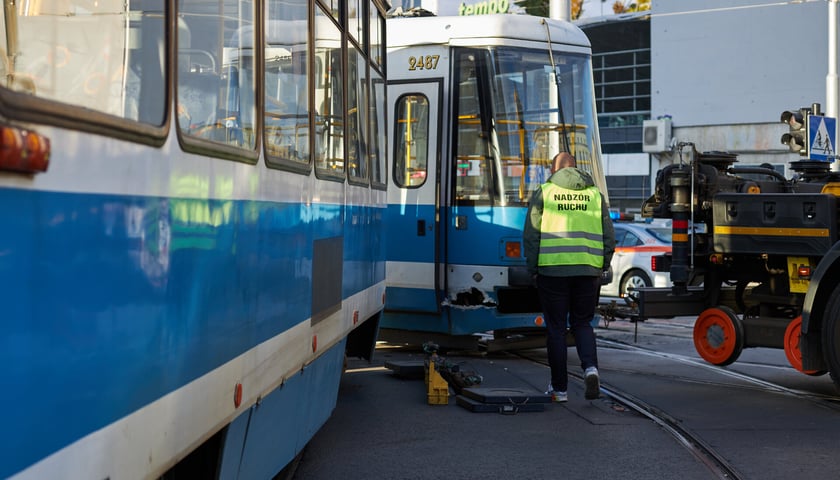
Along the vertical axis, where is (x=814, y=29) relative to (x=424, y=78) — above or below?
above

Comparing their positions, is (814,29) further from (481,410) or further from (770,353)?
(481,410)

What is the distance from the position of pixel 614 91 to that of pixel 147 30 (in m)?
41.1

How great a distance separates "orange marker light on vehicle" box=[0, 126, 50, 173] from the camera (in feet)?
6.70

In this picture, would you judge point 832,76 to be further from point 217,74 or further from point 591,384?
point 217,74

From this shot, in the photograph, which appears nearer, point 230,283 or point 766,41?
point 230,283

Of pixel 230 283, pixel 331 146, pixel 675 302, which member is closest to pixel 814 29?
pixel 675 302

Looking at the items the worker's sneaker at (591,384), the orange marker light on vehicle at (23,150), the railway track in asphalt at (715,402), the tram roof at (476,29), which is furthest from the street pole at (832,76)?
the orange marker light on vehicle at (23,150)

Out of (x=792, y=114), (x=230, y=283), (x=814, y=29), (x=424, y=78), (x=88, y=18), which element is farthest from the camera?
(x=814, y=29)

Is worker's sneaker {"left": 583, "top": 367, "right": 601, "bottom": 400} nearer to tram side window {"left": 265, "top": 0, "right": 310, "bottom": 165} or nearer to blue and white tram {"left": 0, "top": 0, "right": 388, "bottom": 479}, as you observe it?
blue and white tram {"left": 0, "top": 0, "right": 388, "bottom": 479}

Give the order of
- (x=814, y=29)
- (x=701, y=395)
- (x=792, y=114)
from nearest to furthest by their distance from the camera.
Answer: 1. (x=701, y=395)
2. (x=792, y=114)
3. (x=814, y=29)

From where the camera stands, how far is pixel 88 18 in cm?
303

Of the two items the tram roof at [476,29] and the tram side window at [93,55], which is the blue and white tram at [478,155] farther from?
the tram side window at [93,55]

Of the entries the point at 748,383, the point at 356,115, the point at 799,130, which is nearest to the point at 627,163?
the point at 799,130

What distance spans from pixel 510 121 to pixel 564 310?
9.10 feet
